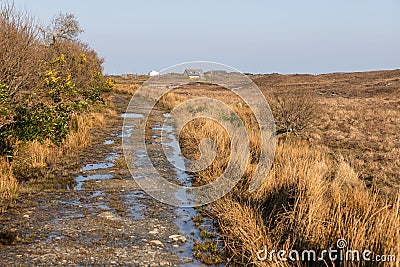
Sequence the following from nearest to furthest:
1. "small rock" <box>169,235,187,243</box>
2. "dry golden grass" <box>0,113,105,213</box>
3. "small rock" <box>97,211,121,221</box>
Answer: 1. "small rock" <box>169,235,187,243</box>
2. "small rock" <box>97,211,121,221</box>
3. "dry golden grass" <box>0,113,105,213</box>

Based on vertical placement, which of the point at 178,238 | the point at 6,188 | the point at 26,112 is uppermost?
the point at 26,112

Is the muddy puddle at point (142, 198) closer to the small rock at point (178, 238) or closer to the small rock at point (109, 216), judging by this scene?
the small rock at point (178, 238)

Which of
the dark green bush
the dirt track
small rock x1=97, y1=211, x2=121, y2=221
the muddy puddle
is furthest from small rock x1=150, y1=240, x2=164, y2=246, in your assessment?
the dark green bush

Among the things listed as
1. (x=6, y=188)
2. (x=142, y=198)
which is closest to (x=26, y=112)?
(x=6, y=188)

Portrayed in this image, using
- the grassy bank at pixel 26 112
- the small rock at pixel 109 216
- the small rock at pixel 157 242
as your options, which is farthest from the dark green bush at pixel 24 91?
the small rock at pixel 157 242

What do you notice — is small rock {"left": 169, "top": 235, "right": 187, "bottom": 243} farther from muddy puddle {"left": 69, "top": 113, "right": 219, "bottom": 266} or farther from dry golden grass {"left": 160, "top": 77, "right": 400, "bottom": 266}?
dry golden grass {"left": 160, "top": 77, "right": 400, "bottom": 266}

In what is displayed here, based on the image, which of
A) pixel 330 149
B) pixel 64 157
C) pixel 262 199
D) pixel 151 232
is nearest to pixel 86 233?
pixel 151 232

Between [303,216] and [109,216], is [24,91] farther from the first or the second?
[303,216]

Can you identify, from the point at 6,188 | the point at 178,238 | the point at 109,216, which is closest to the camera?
the point at 178,238

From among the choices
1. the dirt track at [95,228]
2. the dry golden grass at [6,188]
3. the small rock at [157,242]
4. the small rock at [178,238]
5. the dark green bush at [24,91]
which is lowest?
the small rock at [178,238]

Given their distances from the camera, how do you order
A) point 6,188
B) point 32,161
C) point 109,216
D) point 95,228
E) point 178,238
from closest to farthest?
point 178,238 → point 95,228 → point 109,216 → point 6,188 → point 32,161

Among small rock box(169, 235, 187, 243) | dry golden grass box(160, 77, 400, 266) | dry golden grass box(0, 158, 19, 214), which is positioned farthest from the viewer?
dry golden grass box(0, 158, 19, 214)

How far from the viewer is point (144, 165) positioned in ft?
42.5

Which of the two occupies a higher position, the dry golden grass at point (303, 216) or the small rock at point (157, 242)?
the dry golden grass at point (303, 216)
